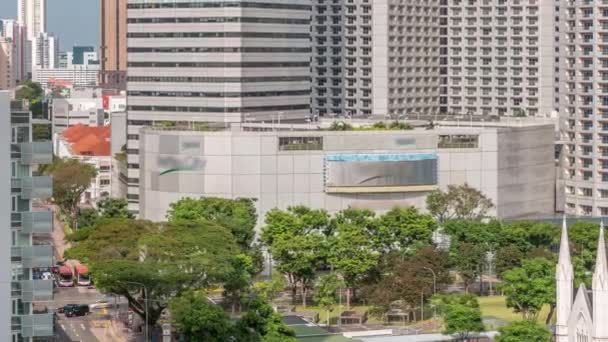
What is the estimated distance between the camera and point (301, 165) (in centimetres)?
10375

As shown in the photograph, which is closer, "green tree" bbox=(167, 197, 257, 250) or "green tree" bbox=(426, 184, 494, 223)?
"green tree" bbox=(167, 197, 257, 250)

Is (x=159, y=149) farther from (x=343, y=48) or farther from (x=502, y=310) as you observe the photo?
(x=343, y=48)

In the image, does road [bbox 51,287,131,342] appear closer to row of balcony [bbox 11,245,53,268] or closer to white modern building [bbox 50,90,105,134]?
row of balcony [bbox 11,245,53,268]

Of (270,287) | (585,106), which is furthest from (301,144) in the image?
(585,106)

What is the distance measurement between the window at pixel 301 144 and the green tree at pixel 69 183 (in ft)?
88.9

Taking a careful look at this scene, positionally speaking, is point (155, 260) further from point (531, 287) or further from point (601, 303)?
point (601, 303)

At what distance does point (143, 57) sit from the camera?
116938 mm

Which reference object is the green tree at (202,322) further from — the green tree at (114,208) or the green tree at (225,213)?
the green tree at (114,208)

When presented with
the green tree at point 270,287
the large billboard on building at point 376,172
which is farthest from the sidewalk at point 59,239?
the green tree at point 270,287

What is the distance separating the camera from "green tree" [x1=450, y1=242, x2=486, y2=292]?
9069cm

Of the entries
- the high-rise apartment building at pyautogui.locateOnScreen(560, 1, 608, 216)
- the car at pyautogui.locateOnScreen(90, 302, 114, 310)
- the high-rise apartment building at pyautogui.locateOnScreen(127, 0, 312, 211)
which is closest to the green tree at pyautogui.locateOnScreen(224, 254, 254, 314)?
the car at pyautogui.locateOnScreen(90, 302, 114, 310)

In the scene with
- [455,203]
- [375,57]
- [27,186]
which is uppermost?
[375,57]

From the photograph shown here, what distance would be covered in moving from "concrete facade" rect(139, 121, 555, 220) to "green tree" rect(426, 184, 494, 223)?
1.51 m

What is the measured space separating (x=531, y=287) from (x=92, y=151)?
7791cm
